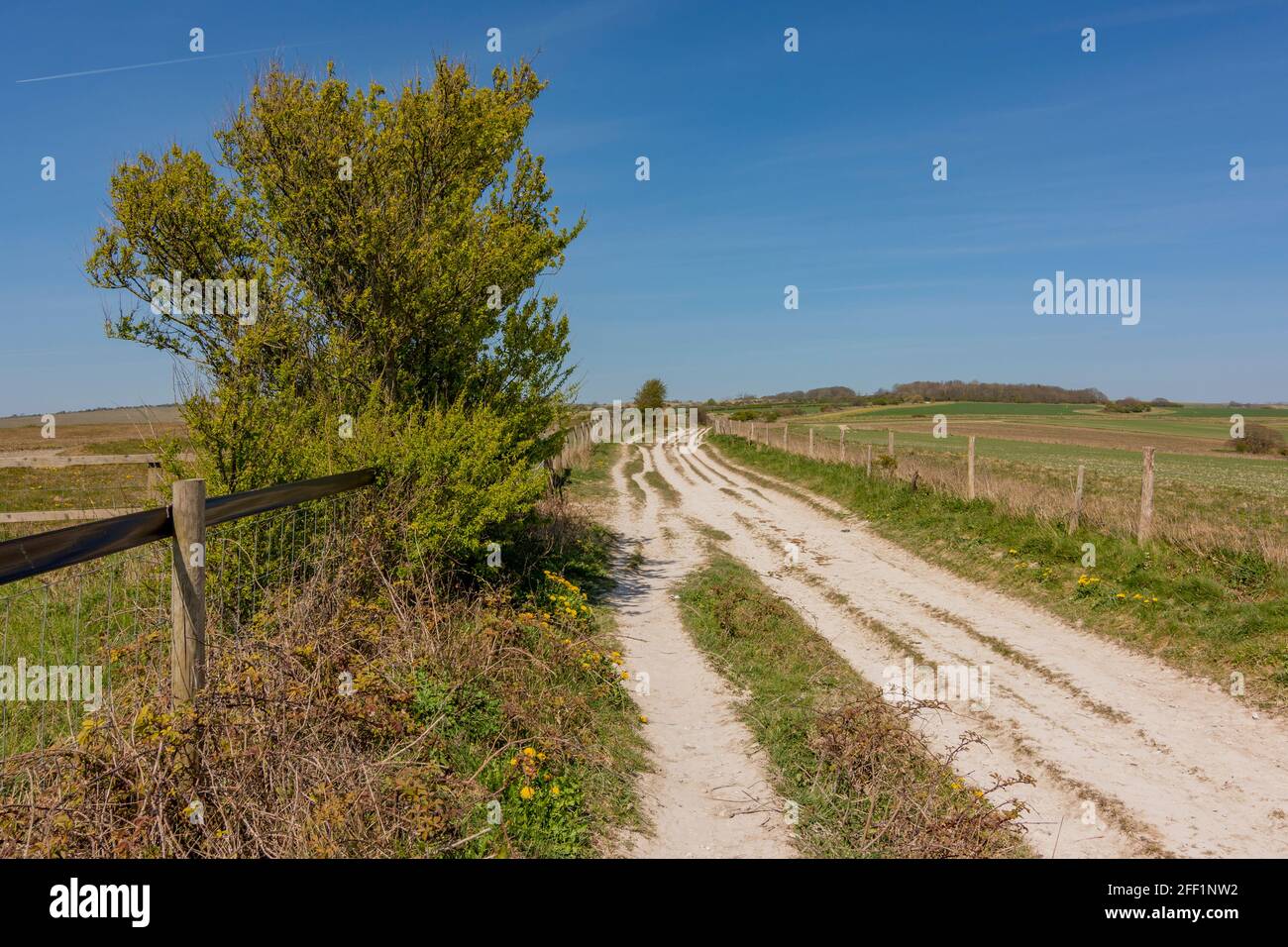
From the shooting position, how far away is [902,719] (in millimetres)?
5668

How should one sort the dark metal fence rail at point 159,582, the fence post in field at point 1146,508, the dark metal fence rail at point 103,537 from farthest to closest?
the fence post in field at point 1146,508
the dark metal fence rail at point 159,582
the dark metal fence rail at point 103,537

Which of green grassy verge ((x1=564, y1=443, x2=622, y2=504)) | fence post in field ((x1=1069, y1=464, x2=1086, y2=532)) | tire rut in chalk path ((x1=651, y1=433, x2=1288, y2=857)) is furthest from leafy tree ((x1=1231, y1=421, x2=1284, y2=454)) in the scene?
tire rut in chalk path ((x1=651, y1=433, x2=1288, y2=857))

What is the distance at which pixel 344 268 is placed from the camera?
8.43m

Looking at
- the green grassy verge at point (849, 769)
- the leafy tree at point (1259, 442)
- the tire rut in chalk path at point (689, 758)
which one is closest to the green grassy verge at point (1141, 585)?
the green grassy verge at point (849, 769)

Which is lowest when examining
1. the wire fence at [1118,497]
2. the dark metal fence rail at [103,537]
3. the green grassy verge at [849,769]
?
the green grassy verge at [849,769]

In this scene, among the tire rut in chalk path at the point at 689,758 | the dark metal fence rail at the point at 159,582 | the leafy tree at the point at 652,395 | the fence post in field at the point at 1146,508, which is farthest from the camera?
the leafy tree at the point at 652,395

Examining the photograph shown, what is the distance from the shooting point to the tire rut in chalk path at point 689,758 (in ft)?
14.7

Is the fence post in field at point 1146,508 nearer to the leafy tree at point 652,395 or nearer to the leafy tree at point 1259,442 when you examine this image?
Answer: the leafy tree at point 1259,442

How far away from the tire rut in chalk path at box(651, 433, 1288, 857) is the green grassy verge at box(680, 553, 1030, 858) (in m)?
0.40

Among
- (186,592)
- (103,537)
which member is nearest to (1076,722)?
(186,592)

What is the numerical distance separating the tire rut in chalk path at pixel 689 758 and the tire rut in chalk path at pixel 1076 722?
1.54 m

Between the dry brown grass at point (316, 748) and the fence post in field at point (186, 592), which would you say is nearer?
the dry brown grass at point (316, 748)

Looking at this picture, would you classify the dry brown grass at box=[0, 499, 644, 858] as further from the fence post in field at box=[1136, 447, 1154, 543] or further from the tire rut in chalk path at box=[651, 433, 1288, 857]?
the fence post in field at box=[1136, 447, 1154, 543]

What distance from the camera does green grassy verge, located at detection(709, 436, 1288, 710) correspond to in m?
7.34
